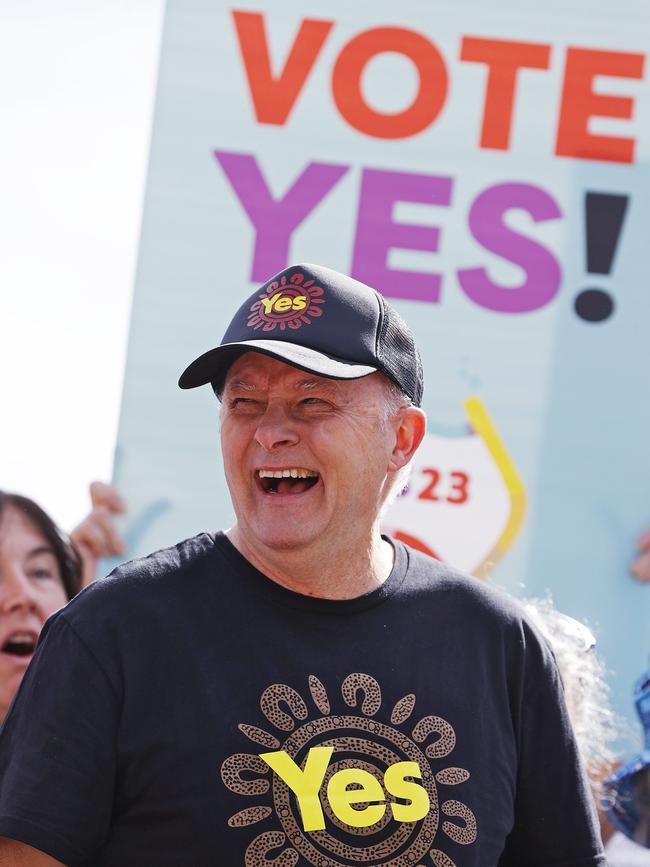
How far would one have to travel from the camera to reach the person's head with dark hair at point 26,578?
311 cm

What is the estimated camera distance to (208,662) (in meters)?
1.50

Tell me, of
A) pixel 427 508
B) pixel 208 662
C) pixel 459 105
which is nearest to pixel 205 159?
pixel 459 105

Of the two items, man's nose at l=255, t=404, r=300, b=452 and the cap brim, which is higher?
the cap brim

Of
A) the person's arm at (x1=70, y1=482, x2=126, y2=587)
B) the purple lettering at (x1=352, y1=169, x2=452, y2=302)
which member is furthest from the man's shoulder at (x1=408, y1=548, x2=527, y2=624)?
the purple lettering at (x1=352, y1=169, x2=452, y2=302)

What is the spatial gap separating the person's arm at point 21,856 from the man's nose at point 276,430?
0.55m

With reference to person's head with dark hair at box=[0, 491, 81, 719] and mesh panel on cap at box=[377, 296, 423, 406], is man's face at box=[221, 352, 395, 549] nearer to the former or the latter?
mesh panel on cap at box=[377, 296, 423, 406]

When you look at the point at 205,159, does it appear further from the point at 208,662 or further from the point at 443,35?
the point at 208,662

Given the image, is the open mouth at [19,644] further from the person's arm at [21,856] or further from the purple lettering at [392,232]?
the person's arm at [21,856]

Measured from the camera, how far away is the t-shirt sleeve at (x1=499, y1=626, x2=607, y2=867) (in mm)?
1656

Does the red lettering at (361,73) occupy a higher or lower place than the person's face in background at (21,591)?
higher

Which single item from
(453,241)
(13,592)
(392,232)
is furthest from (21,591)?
(453,241)

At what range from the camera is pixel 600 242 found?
11.7 feet

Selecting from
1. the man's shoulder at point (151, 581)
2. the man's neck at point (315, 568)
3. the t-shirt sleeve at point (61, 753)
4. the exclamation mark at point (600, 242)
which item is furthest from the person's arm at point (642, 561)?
the t-shirt sleeve at point (61, 753)

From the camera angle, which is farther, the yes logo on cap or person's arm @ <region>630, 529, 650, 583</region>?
person's arm @ <region>630, 529, 650, 583</region>
